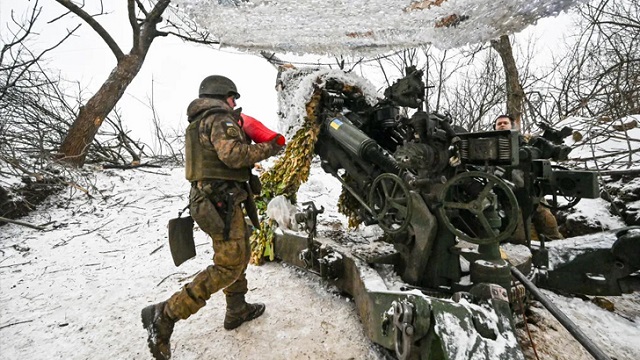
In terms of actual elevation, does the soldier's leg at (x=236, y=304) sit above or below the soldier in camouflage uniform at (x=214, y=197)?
below

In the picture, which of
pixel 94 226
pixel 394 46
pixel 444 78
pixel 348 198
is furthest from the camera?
pixel 444 78

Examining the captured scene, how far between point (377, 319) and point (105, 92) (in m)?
Answer: 6.83

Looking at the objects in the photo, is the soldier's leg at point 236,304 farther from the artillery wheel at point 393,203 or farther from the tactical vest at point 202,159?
the artillery wheel at point 393,203

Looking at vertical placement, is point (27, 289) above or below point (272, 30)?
below

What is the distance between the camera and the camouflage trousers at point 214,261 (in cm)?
238

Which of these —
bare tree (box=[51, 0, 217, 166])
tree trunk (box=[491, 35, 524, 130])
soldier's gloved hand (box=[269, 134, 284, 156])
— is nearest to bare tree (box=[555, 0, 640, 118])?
tree trunk (box=[491, 35, 524, 130])

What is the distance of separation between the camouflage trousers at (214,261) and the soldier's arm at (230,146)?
33 cm

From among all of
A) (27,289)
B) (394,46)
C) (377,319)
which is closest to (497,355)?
(377,319)

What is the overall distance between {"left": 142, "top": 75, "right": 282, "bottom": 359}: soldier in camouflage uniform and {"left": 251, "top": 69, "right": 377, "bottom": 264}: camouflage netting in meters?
0.99

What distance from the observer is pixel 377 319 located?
217 cm

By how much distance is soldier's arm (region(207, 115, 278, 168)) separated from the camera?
2367mm

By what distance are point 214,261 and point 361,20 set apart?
98.0 inches

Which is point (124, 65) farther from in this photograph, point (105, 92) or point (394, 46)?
point (394, 46)

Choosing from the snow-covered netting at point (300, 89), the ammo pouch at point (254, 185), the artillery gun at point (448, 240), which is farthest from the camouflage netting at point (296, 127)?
the ammo pouch at point (254, 185)
